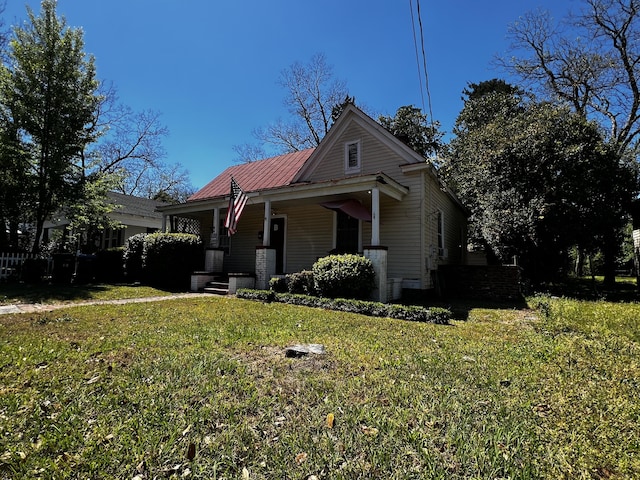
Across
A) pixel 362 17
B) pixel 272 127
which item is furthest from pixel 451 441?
pixel 272 127

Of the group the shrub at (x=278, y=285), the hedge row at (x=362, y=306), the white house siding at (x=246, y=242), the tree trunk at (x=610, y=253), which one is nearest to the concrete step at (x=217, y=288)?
the hedge row at (x=362, y=306)

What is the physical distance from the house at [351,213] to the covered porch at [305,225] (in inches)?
1.3

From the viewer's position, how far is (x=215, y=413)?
8.44 feet

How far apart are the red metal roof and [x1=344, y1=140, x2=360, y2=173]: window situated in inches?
102

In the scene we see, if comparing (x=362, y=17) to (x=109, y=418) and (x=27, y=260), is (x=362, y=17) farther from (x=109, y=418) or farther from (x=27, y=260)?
(x=27, y=260)

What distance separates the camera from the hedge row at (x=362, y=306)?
6.63 m

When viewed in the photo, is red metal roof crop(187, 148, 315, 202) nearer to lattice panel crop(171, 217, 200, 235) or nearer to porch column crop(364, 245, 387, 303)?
lattice panel crop(171, 217, 200, 235)

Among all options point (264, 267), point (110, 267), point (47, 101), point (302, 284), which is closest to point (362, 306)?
point (302, 284)

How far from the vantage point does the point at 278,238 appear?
13547 mm

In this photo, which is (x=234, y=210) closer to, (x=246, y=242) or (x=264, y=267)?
(x=264, y=267)

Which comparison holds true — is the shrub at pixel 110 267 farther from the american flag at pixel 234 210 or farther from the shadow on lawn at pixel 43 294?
the american flag at pixel 234 210

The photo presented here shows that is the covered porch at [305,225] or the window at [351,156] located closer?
the covered porch at [305,225]

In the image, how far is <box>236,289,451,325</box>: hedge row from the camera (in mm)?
6627

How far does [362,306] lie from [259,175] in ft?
33.6
